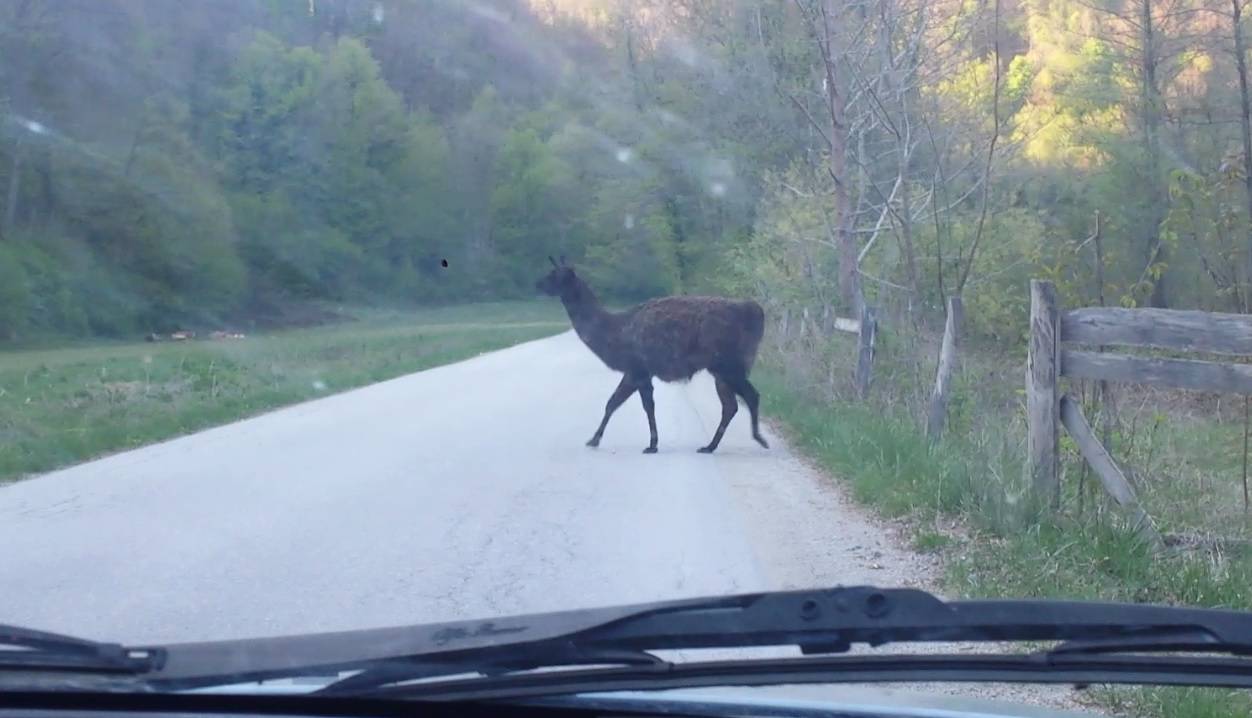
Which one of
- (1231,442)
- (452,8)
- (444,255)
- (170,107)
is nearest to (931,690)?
(1231,442)

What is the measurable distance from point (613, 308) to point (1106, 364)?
9233 mm

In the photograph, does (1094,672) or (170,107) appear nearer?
(1094,672)

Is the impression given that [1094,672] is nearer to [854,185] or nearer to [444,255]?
[854,185]

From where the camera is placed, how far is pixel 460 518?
9.84 m

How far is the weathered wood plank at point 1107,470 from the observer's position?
25.6 ft

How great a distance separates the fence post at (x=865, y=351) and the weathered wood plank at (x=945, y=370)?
4401 millimetres

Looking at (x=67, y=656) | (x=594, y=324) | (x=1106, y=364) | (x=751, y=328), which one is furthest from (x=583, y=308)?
(x=67, y=656)

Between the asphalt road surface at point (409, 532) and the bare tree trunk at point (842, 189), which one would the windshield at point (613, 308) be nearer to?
the asphalt road surface at point (409, 532)

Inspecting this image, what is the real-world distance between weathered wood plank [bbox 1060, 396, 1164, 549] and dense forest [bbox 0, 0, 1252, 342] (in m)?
1.15

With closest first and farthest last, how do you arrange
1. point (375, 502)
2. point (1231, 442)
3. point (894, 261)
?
point (375, 502), point (1231, 442), point (894, 261)

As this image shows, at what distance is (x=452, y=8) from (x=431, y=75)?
12.6ft

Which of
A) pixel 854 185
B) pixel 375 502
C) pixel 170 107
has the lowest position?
pixel 375 502

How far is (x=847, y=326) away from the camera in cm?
1883

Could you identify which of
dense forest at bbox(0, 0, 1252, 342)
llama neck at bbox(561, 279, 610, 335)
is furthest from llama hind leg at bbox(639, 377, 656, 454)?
dense forest at bbox(0, 0, 1252, 342)
